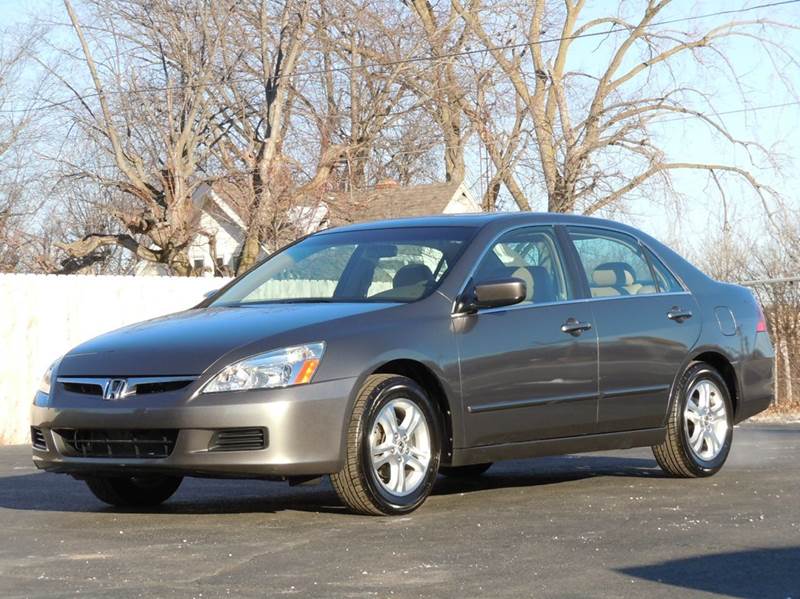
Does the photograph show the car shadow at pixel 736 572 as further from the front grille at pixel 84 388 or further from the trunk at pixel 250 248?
the trunk at pixel 250 248

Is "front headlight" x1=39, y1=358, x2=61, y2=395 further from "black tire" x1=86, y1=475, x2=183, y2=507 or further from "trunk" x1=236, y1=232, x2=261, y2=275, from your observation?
"trunk" x1=236, y1=232, x2=261, y2=275

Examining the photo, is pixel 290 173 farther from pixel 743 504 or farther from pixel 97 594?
pixel 97 594

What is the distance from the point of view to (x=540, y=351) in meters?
8.15

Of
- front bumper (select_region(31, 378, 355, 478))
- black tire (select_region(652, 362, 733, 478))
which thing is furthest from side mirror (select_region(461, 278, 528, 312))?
black tire (select_region(652, 362, 733, 478))

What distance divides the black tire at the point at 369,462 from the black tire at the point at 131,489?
133 centimetres

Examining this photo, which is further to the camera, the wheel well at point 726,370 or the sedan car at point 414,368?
the wheel well at point 726,370

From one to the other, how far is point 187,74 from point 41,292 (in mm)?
11398

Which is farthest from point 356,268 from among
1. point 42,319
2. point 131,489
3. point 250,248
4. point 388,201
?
point 388,201

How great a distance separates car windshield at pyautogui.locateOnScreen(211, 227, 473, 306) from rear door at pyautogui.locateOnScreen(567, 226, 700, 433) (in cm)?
98

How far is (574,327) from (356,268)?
125cm

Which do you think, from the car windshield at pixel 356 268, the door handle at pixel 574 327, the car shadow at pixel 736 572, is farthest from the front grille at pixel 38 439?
the car shadow at pixel 736 572

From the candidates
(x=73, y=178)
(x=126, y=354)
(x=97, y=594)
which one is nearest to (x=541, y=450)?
(x=126, y=354)

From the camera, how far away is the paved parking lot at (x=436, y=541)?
548 cm

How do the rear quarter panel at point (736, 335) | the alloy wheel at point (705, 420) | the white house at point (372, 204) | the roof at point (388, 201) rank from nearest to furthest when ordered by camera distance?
the alloy wheel at point (705, 420) → the rear quarter panel at point (736, 335) → the white house at point (372, 204) → the roof at point (388, 201)
